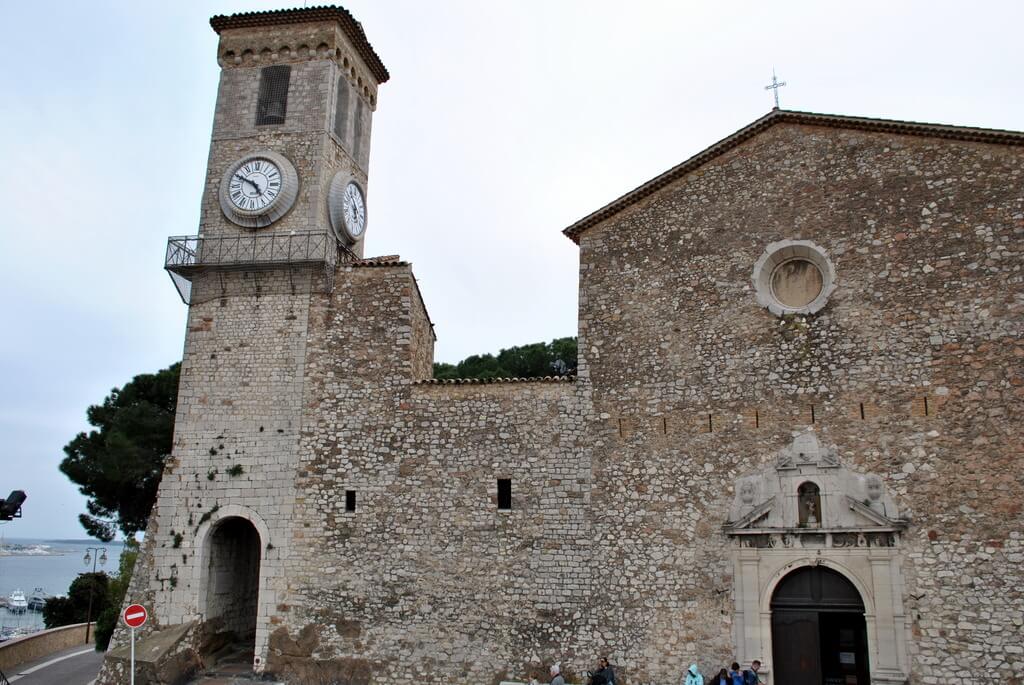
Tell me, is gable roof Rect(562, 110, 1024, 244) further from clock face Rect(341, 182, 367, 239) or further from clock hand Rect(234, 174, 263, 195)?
clock hand Rect(234, 174, 263, 195)

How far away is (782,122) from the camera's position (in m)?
14.9

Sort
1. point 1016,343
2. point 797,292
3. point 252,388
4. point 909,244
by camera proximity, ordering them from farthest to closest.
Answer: point 252,388 < point 797,292 < point 909,244 < point 1016,343

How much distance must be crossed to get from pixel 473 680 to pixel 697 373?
711 centimetres

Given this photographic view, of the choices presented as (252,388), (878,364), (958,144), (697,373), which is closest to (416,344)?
(252,388)

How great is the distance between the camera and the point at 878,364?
13.1 metres

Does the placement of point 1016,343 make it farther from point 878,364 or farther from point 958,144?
point 958,144

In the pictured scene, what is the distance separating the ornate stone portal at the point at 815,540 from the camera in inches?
480

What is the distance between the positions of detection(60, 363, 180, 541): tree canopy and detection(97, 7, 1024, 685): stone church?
870 cm

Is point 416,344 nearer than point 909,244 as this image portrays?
No

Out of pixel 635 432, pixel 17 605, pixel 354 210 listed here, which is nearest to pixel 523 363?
pixel 354 210

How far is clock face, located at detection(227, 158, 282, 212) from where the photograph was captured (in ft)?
56.2

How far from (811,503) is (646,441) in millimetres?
3054

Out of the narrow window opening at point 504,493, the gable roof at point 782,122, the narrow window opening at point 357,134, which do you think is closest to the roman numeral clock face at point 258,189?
the narrow window opening at point 357,134

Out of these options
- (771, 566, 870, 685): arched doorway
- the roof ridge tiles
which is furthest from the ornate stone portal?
the roof ridge tiles
